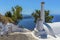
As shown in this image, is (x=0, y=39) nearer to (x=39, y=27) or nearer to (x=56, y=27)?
(x=39, y=27)

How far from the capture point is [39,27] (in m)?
17.7

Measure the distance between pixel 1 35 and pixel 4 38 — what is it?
660 mm

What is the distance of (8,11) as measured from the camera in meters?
25.3

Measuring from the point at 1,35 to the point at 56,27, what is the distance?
5.81 m

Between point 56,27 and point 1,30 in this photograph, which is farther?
point 56,27

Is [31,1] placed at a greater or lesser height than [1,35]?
greater

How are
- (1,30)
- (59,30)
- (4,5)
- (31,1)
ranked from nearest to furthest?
1. (1,30)
2. (59,30)
3. (4,5)
4. (31,1)

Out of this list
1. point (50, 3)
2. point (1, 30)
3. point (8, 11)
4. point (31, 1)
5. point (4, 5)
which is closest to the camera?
point (1, 30)

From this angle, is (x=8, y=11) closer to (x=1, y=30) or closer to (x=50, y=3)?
(x=1, y=30)

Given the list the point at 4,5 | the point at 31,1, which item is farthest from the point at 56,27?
the point at 31,1

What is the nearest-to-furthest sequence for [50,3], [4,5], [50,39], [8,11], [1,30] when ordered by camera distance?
[50,39], [1,30], [8,11], [4,5], [50,3]

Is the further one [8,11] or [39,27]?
[8,11]

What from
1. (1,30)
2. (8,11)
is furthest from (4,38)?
(8,11)

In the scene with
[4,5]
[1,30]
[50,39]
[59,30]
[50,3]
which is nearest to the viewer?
[50,39]
